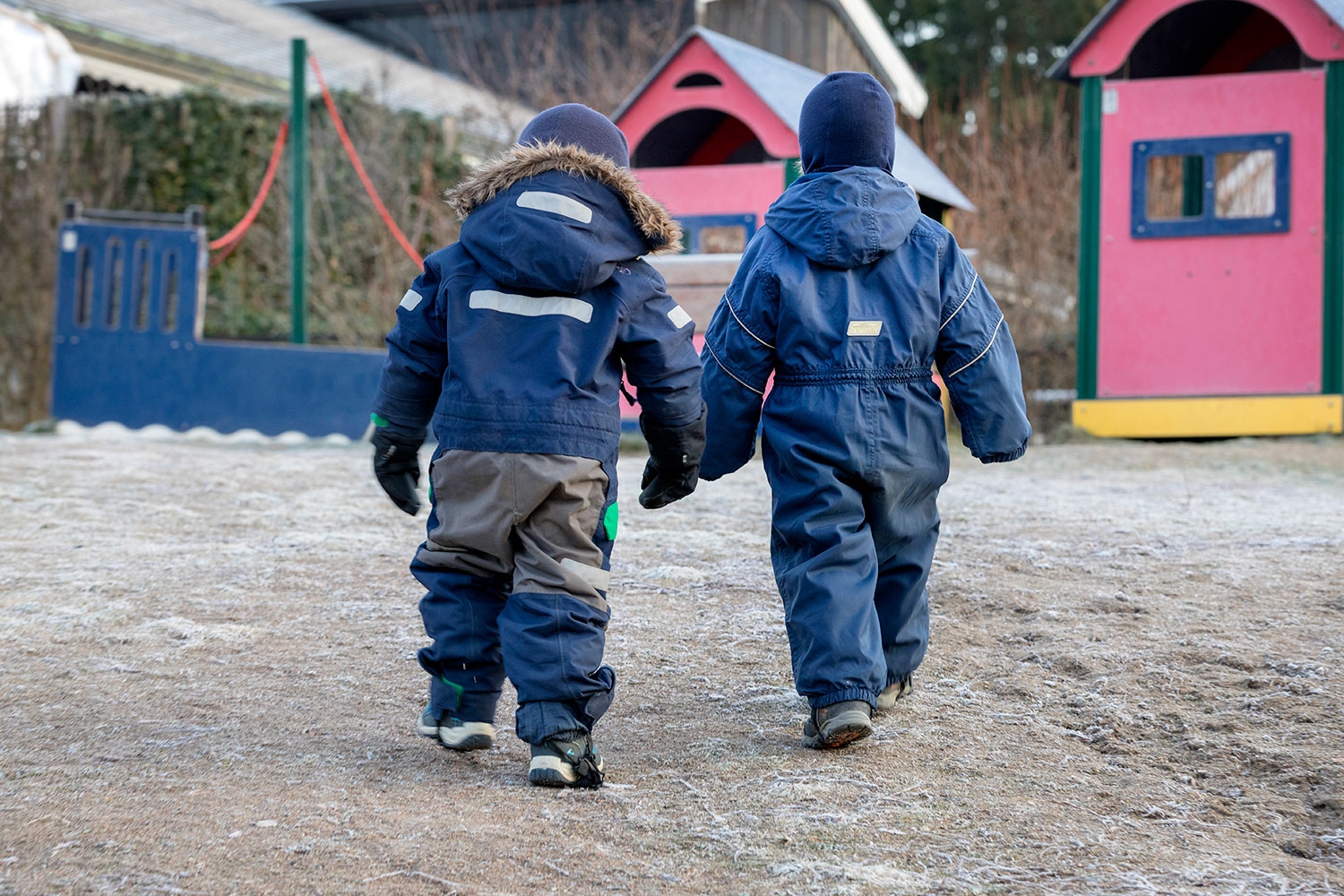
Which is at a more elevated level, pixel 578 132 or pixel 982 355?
pixel 578 132

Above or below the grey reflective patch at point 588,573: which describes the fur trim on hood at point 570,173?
above

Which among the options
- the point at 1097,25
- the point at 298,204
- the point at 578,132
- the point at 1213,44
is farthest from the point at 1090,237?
the point at 578,132

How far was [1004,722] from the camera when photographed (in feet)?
8.96

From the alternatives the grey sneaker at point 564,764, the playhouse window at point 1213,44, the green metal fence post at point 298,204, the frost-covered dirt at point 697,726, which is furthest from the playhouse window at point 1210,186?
the grey sneaker at point 564,764

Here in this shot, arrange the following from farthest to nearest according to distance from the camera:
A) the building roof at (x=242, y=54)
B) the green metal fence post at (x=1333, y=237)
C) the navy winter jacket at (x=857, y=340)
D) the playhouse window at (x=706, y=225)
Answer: the building roof at (x=242, y=54)
the playhouse window at (x=706, y=225)
the green metal fence post at (x=1333, y=237)
the navy winter jacket at (x=857, y=340)

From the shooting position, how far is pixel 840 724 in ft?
8.30

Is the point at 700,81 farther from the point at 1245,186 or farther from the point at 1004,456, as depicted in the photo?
the point at 1004,456

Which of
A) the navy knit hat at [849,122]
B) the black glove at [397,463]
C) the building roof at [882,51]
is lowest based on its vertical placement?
the black glove at [397,463]

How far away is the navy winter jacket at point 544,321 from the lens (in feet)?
7.99

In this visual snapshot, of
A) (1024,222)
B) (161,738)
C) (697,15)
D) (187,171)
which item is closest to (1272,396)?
(1024,222)

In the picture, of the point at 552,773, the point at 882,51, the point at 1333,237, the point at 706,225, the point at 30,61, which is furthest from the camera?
the point at 882,51

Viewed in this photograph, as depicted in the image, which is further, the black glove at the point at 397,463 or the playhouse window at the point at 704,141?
the playhouse window at the point at 704,141

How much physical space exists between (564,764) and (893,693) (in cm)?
81

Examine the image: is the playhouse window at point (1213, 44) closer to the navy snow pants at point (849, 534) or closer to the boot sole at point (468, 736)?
the navy snow pants at point (849, 534)
